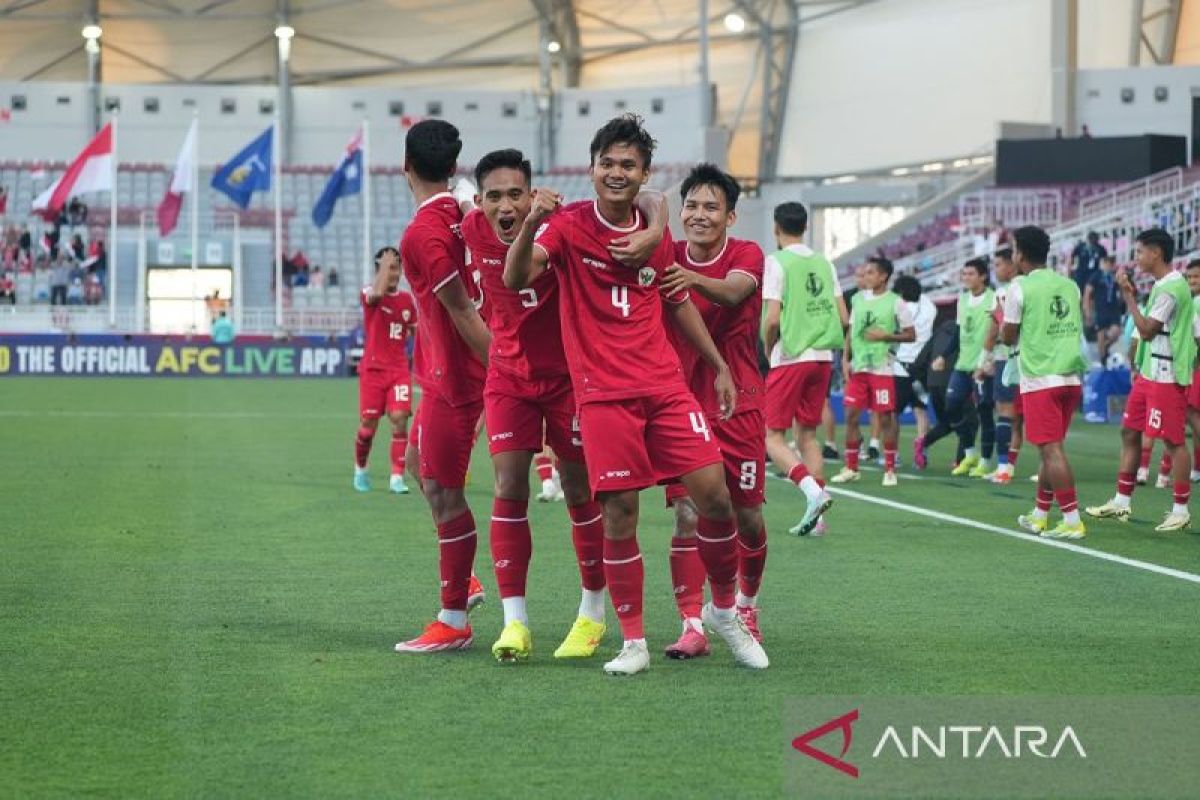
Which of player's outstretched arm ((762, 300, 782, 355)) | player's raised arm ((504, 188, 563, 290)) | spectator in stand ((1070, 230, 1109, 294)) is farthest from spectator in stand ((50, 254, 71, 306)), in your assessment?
player's raised arm ((504, 188, 563, 290))

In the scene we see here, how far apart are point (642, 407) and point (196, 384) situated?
105 feet

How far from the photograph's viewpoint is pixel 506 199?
23.7 feet

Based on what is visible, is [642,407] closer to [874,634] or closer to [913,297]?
[874,634]

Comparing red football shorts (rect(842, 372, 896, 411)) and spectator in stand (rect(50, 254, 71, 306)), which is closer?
red football shorts (rect(842, 372, 896, 411))

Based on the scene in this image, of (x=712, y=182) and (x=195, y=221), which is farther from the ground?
(x=195, y=221)

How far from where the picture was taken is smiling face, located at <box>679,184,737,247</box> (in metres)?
7.51

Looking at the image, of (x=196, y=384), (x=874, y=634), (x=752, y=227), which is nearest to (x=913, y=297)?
(x=874, y=634)

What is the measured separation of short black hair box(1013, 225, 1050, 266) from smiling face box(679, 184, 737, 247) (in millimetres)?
4905

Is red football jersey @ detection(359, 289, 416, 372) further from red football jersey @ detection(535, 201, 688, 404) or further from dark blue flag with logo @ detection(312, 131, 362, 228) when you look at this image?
dark blue flag with logo @ detection(312, 131, 362, 228)

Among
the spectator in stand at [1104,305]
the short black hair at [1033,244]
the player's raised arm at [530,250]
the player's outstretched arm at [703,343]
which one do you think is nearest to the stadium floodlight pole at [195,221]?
the spectator in stand at [1104,305]

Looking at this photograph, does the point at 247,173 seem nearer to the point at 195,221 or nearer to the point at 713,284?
the point at 195,221

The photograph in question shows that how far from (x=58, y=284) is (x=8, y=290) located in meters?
1.43

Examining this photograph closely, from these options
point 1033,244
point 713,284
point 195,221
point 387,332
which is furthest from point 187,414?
point 195,221

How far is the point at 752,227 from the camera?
5488 centimetres
